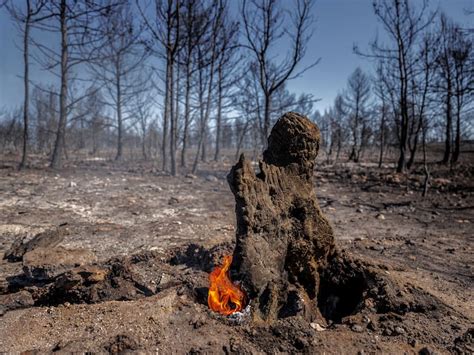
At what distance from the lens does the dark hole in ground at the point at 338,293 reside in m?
3.31

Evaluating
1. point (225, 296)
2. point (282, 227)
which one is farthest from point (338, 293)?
point (225, 296)

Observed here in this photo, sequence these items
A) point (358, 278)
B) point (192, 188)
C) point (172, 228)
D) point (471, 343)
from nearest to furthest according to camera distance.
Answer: point (471, 343), point (358, 278), point (172, 228), point (192, 188)

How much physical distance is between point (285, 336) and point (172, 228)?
140 inches

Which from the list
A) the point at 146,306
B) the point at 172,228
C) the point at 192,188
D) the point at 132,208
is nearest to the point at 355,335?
the point at 146,306

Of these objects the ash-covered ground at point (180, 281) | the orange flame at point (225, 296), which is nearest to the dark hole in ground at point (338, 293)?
the ash-covered ground at point (180, 281)

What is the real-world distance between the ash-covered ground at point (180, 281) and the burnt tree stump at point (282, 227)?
0.32 meters

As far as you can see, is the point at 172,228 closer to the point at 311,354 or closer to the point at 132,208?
the point at 132,208

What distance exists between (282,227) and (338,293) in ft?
3.39

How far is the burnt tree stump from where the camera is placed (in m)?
2.81

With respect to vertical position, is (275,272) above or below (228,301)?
above

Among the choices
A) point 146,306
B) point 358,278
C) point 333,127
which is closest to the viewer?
point 146,306

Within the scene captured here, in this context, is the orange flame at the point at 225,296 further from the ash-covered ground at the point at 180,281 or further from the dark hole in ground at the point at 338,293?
the dark hole in ground at the point at 338,293

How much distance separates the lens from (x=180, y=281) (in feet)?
10.3

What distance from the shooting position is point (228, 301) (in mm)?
2803
